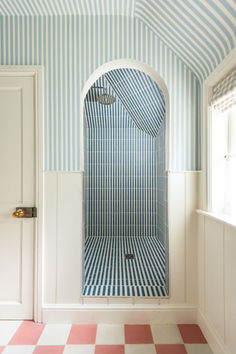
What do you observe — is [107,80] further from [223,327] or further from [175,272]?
[223,327]

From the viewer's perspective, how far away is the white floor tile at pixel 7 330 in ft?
6.33

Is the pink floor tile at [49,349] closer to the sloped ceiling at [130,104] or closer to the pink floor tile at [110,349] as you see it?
the pink floor tile at [110,349]

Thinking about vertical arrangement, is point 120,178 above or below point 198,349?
above

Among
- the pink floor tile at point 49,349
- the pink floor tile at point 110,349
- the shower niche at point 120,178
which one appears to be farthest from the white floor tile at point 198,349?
the shower niche at point 120,178

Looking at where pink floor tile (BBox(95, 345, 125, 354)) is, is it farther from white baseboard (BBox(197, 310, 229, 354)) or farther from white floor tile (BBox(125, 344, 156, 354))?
white baseboard (BBox(197, 310, 229, 354))

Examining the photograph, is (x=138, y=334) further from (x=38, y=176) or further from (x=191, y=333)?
(x=38, y=176)

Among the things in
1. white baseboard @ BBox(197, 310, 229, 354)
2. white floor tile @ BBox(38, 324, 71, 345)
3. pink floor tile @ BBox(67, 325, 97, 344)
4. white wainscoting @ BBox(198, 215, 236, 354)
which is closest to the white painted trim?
white wainscoting @ BBox(198, 215, 236, 354)

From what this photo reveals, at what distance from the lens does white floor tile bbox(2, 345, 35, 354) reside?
5.89ft

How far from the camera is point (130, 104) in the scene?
406 centimetres

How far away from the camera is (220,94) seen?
1.78 m

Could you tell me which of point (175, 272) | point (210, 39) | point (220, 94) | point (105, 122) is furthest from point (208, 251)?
point (105, 122)

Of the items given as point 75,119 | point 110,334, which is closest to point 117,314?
point 110,334

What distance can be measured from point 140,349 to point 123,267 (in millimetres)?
1305

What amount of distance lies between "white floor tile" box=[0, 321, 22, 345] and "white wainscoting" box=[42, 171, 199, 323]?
28cm
